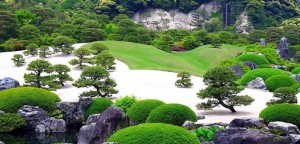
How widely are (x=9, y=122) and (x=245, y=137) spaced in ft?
35.6

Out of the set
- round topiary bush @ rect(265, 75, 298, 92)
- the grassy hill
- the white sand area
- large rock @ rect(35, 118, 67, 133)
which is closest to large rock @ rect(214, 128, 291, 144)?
the white sand area

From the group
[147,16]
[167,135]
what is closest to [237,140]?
[167,135]

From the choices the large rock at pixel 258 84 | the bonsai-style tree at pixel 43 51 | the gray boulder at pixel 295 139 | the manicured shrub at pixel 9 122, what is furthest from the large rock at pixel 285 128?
the bonsai-style tree at pixel 43 51

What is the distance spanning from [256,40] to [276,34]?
9.79 feet

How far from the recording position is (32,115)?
A: 18.7 m

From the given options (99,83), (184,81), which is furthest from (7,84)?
(184,81)

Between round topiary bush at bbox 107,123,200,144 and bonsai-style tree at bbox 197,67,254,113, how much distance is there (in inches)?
343

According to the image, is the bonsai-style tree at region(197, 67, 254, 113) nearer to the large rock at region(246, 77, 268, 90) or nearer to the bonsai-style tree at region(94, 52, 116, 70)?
the large rock at region(246, 77, 268, 90)

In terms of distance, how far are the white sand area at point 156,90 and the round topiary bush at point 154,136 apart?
6.73 metres

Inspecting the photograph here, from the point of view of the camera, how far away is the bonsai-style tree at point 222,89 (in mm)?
18969

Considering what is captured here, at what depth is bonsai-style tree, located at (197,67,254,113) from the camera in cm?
1897

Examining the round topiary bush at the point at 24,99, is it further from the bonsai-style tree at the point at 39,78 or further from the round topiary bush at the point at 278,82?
the round topiary bush at the point at 278,82

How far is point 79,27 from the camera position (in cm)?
4903

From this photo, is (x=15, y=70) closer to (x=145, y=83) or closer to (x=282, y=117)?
(x=145, y=83)
